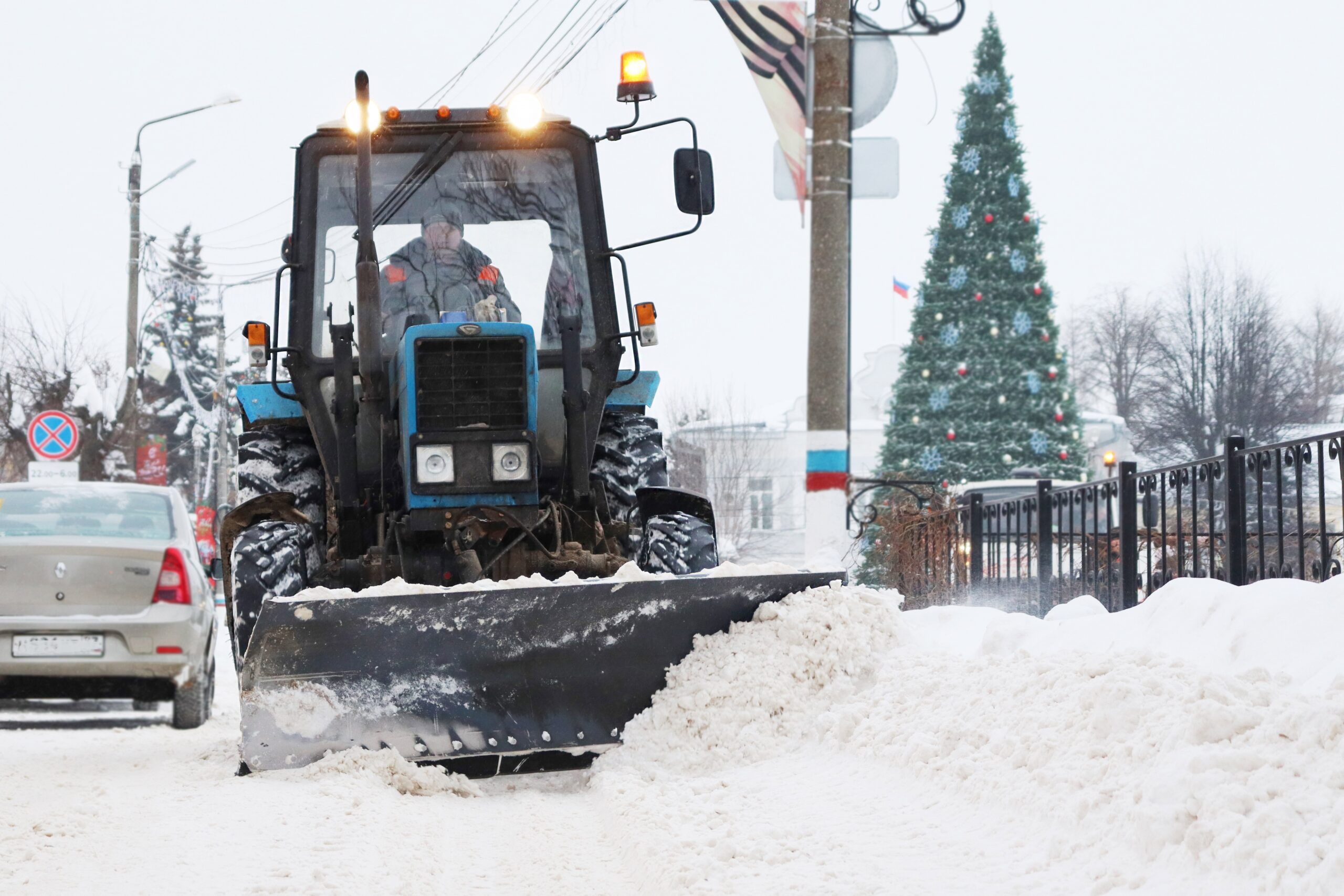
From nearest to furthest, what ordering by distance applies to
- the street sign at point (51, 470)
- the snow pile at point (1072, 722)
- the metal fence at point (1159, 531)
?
the snow pile at point (1072, 722) → the metal fence at point (1159, 531) → the street sign at point (51, 470)

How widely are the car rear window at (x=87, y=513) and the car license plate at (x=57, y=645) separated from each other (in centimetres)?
59

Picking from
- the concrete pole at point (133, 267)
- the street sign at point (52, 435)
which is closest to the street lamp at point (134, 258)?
the concrete pole at point (133, 267)

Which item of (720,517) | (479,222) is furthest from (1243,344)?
(479,222)

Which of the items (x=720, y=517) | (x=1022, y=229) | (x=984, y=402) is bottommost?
(x=720, y=517)

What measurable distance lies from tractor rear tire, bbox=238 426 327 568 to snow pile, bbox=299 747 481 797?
4.83 ft

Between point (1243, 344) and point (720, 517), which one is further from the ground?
point (1243, 344)

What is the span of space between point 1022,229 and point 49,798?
28.1 meters

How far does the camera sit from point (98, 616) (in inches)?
296

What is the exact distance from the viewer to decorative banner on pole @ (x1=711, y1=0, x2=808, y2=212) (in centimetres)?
931

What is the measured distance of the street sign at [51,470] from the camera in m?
20.2

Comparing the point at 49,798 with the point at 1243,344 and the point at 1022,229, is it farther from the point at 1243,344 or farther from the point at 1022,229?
the point at 1243,344

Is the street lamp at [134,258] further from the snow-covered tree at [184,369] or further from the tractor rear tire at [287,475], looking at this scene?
the snow-covered tree at [184,369]

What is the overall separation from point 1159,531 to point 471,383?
4288mm

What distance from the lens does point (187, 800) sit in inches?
195
